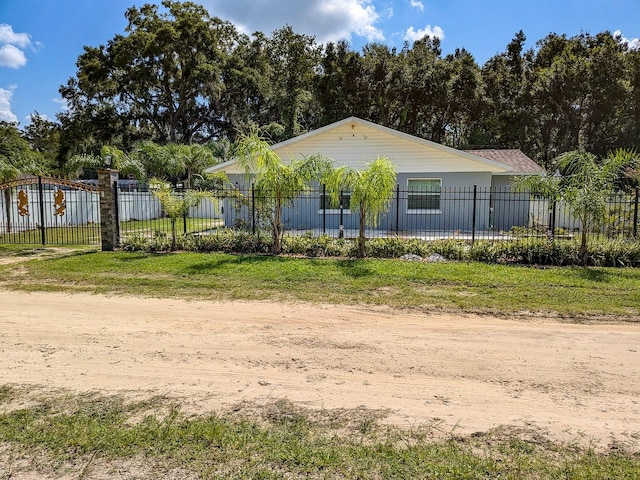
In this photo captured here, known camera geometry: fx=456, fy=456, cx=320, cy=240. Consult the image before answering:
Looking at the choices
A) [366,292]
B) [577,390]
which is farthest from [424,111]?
[577,390]

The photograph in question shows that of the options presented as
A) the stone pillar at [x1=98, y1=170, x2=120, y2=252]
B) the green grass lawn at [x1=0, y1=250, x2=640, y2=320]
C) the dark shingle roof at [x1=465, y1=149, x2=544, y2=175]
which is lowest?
the green grass lawn at [x1=0, y1=250, x2=640, y2=320]

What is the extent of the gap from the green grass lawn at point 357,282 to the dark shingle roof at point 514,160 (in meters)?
10.5

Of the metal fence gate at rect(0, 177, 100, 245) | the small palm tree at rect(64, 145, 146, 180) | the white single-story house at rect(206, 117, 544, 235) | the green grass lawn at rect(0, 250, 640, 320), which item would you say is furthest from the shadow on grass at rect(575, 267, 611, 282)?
the small palm tree at rect(64, 145, 146, 180)

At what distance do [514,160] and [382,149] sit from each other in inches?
273

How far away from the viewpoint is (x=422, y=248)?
37.4 ft

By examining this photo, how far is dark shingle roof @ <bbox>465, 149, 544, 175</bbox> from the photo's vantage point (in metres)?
19.4

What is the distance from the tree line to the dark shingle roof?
11323 mm

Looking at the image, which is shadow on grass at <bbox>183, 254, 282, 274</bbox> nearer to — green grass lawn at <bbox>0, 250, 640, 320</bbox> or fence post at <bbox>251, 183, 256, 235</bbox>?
green grass lawn at <bbox>0, 250, 640, 320</bbox>

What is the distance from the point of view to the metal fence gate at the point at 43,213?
15.6 metres

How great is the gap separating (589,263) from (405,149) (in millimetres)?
9531

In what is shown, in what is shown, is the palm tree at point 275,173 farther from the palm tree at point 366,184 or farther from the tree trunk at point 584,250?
the tree trunk at point 584,250

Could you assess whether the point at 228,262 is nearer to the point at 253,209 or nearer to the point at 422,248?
the point at 253,209

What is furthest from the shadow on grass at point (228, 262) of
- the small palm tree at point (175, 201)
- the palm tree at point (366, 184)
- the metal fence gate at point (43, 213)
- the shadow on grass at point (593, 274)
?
the shadow on grass at point (593, 274)

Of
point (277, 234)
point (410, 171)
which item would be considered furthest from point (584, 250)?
point (410, 171)
